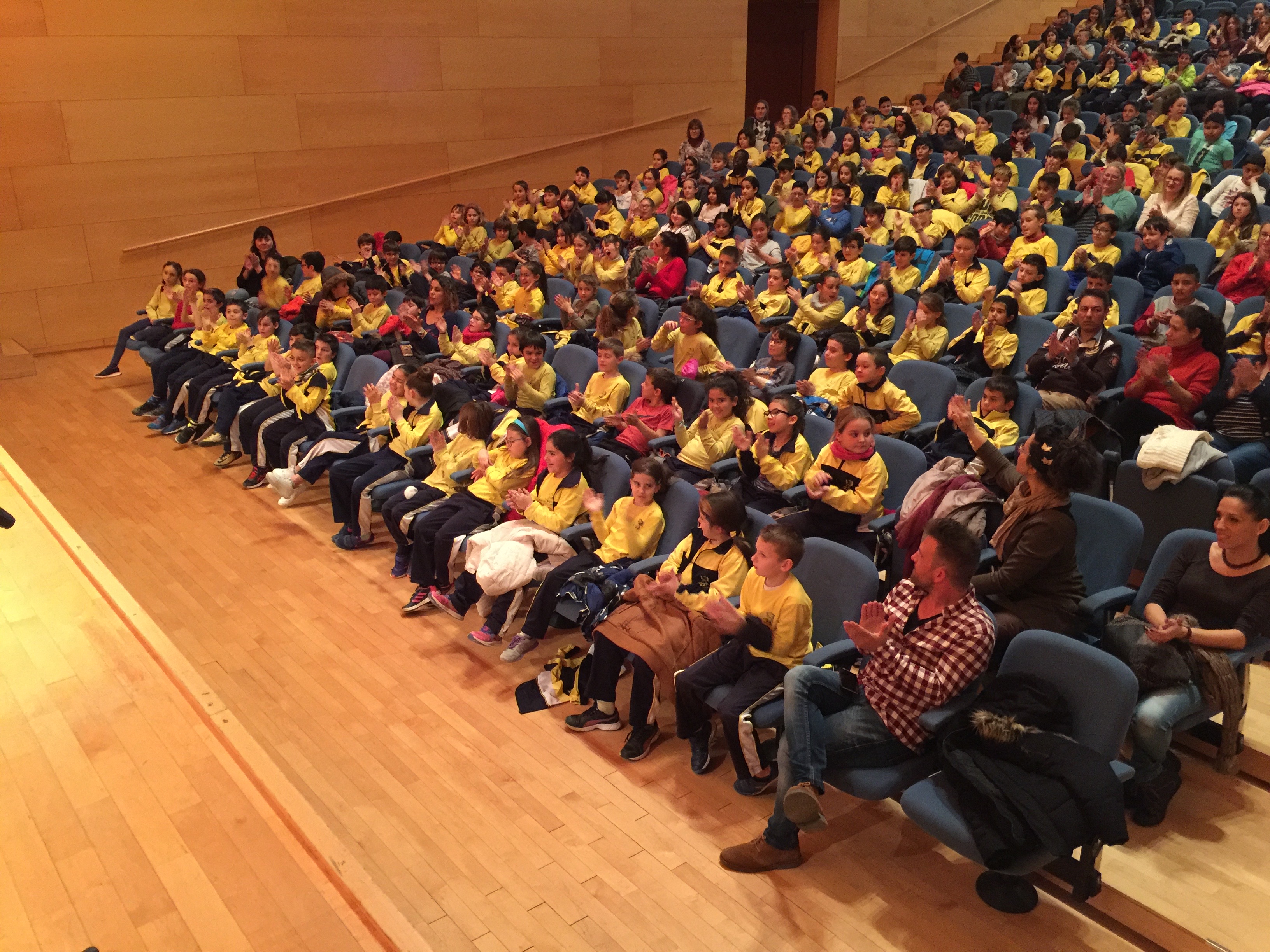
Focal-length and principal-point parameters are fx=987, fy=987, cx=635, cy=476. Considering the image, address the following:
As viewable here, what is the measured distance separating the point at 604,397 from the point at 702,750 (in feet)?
7.39

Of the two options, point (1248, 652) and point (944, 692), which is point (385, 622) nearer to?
point (944, 692)

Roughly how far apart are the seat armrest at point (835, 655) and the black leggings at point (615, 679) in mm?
575

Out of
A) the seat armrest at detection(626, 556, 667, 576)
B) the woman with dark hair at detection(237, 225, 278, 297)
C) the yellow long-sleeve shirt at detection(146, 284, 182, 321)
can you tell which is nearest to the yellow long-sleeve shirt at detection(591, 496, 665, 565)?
the seat armrest at detection(626, 556, 667, 576)

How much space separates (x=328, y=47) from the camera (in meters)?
9.41

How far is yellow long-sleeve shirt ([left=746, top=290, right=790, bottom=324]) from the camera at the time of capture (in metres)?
6.00

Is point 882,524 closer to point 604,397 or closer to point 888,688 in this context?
point 888,688

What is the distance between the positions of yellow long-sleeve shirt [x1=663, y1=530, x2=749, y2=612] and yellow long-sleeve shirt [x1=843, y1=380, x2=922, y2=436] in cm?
123

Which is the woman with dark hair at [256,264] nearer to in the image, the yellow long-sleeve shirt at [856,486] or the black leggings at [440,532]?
the black leggings at [440,532]

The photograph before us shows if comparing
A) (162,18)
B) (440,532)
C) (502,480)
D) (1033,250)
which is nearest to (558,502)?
(502,480)

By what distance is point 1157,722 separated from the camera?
2.64m

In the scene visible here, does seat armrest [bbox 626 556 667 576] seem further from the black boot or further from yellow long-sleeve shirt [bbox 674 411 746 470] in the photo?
the black boot

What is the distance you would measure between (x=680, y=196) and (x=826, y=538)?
223 inches

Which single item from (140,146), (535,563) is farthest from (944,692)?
(140,146)

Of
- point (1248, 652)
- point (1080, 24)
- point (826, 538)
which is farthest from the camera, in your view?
point (1080, 24)
